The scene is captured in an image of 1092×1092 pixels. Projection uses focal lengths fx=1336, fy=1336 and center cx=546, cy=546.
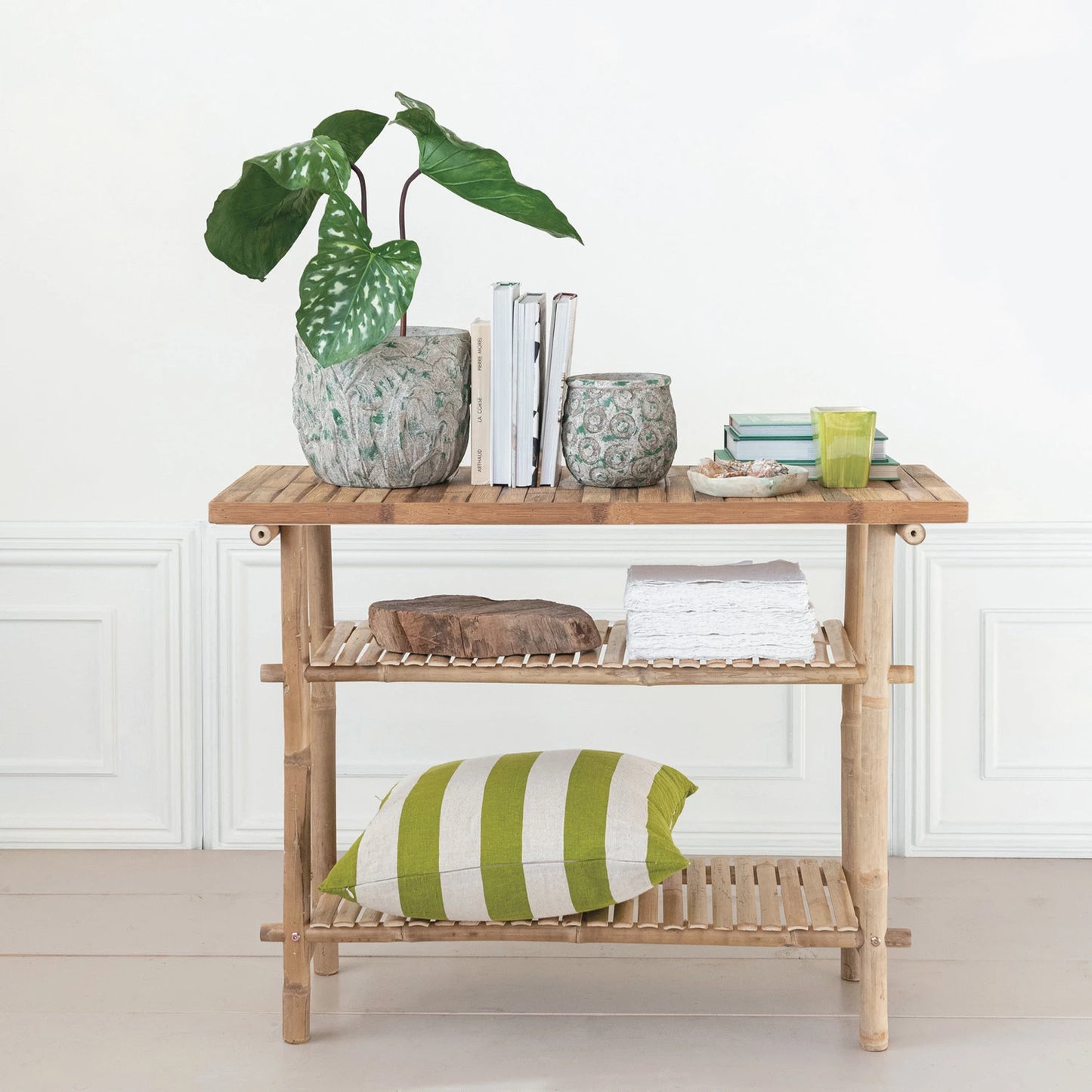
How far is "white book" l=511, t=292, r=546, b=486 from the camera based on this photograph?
→ 6.25 ft

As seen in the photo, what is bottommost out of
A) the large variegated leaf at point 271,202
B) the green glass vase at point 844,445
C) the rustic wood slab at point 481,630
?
the rustic wood slab at point 481,630

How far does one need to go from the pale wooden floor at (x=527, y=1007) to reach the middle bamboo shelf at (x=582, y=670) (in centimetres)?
57

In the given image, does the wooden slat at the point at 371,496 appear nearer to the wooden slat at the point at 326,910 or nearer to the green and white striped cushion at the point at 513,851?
the green and white striped cushion at the point at 513,851

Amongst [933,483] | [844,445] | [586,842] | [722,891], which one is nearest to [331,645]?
[586,842]

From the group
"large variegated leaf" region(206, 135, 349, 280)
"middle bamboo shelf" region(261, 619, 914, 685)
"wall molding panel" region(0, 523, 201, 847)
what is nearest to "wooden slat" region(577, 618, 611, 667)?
"middle bamboo shelf" region(261, 619, 914, 685)

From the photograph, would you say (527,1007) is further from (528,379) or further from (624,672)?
(528,379)

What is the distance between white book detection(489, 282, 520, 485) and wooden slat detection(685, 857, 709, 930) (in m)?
0.71

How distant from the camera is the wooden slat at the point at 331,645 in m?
1.97

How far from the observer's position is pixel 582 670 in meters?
1.90

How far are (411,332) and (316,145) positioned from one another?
38cm

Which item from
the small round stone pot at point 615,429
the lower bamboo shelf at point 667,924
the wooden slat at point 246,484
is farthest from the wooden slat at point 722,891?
the wooden slat at point 246,484

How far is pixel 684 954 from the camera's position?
2.33 metres

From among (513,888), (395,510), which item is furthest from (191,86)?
(513,888)

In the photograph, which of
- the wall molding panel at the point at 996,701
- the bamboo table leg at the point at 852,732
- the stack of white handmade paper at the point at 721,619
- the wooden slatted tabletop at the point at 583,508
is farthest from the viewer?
the wall molding panel at the point at 996,701
